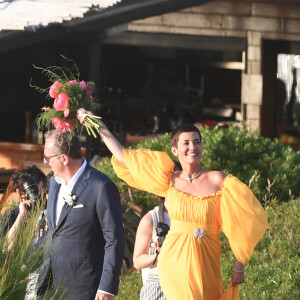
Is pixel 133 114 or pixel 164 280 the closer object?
pixel 164 280

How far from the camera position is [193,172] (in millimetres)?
5910

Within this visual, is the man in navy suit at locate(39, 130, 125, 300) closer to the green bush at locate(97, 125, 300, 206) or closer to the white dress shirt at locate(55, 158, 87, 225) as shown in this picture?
the white dress shirt at locate(55, 158, 87, 225)

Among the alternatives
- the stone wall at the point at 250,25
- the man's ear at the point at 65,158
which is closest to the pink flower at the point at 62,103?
the man's ear at the point at 65,158

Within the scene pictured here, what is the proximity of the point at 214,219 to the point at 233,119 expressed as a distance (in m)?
15.1

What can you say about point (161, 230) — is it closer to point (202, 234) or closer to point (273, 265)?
point (202, 234)

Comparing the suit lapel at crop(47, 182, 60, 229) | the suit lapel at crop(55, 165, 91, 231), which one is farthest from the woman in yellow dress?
the suit lapel at crop(47, 182, 60, 229)

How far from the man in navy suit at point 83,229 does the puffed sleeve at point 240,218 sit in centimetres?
65

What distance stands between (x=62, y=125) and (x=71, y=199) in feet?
1.59

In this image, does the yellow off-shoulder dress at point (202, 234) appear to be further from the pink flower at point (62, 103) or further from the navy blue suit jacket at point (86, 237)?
the pink flower at point (62, 103)

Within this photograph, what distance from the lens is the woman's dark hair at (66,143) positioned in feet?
20.3

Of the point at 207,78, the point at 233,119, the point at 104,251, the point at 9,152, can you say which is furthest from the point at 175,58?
the point at 104,251

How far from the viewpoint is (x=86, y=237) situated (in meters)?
6.12

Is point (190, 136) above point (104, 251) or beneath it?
above

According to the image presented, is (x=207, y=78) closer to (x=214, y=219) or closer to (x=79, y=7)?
(x=79, y=7)
